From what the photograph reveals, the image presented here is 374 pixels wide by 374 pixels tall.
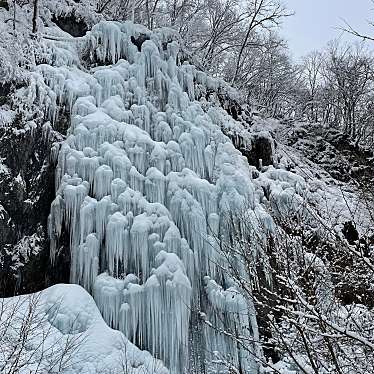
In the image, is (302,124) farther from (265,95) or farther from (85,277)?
(85,277)

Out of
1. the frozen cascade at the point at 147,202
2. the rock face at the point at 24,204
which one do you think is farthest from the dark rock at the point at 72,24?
the rock face at the point at 24,204

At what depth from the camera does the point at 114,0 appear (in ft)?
47.5

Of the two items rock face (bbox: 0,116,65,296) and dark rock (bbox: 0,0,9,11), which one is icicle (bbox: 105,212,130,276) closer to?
rock face (bbox: 0,116,65,296)

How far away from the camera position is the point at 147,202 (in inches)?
296

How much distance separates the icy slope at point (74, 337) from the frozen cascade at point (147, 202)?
15.8 inches

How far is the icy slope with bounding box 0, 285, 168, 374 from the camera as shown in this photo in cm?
538

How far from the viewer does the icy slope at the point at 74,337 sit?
5.38 metres

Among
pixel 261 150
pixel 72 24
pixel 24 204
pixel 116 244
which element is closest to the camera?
pixel 116 244

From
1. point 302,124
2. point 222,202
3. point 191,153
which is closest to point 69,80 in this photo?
point 191,153

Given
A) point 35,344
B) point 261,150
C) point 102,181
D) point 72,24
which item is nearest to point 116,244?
point 102,181

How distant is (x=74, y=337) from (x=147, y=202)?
249 cm

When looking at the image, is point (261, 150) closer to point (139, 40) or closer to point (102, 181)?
point (139, 40)

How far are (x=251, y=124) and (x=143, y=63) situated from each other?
9.86 feet

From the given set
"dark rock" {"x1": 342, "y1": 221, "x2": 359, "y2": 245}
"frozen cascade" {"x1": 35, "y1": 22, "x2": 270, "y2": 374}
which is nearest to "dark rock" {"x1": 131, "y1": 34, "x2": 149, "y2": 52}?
"frozen cascade" {"x1": 35, "y1": 22, "x2": 270, "y2": 374}
